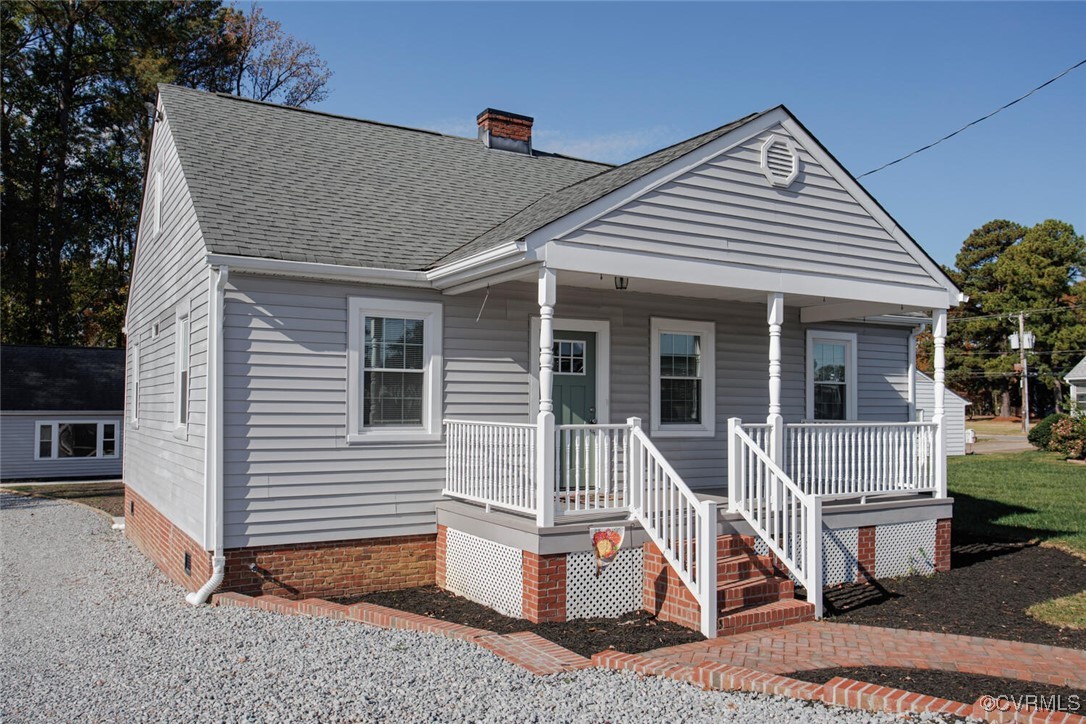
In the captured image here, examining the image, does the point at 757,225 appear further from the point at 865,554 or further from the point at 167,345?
the point at 167,345

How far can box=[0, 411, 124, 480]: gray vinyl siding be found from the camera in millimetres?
26422

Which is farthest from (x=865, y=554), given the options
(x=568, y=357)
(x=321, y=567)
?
(x=321, y=567)

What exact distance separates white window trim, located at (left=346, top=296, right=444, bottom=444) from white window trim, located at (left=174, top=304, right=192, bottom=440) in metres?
1.99

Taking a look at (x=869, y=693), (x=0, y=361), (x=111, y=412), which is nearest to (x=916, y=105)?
(x=869, y=693)

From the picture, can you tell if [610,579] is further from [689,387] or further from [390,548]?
[689,387]

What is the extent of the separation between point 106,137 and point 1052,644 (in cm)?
3647

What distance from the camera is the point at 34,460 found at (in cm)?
2681

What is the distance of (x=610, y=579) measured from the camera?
26.7ft

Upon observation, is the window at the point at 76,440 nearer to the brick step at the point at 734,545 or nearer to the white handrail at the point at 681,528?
the white handrail at the point at 681,528

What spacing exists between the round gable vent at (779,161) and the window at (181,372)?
7.23 m

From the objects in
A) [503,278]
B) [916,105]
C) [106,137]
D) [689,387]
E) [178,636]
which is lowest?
[178,636]

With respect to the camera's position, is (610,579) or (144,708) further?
(610,579)

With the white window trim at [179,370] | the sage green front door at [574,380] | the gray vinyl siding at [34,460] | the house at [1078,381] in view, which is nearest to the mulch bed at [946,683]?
the sage green front door at [574,380]

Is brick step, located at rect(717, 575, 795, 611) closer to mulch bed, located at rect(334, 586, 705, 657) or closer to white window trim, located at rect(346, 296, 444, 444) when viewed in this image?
mulch bed, located at rect(334, 586, 705, 657)
